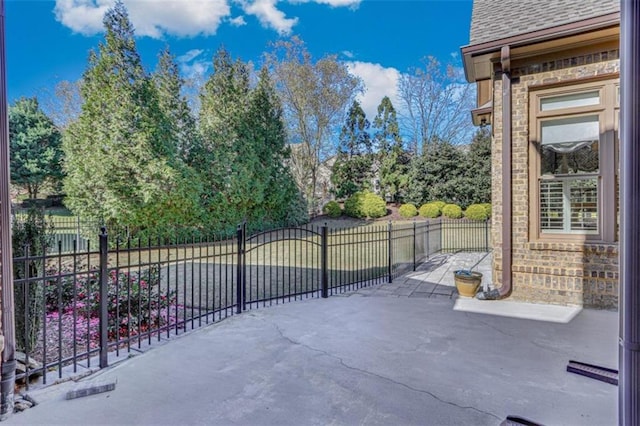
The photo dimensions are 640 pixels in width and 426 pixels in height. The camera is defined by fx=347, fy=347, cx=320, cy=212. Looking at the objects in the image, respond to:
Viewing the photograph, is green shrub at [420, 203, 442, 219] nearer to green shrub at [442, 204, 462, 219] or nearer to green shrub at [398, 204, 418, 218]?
green shrub at [442, 204, 462, 219]

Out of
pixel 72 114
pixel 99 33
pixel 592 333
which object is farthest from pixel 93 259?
pixel 72 114

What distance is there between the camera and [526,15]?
5633 mm

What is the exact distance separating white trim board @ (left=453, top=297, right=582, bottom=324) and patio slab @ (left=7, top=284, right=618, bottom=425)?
22 centimetres

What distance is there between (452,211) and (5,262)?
17340 mm

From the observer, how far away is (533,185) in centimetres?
549

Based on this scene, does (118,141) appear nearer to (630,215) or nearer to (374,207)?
(374,207)

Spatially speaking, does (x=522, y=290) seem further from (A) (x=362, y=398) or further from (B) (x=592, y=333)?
(A) (x=362, y=398)

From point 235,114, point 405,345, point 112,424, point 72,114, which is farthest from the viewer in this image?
point 72,114

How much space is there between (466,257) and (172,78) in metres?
13.1

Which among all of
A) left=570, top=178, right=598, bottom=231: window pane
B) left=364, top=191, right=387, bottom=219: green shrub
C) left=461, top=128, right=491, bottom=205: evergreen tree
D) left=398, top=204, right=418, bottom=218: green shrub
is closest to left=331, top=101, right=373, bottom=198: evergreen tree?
left=364, top=191, right=387, bottom=219: green shrub

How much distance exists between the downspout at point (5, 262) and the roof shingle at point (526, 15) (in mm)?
5928

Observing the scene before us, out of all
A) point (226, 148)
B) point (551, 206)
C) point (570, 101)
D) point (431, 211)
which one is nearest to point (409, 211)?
point (431, 211)

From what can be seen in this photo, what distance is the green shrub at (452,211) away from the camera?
17.3 m

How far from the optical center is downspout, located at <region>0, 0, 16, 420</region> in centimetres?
243
